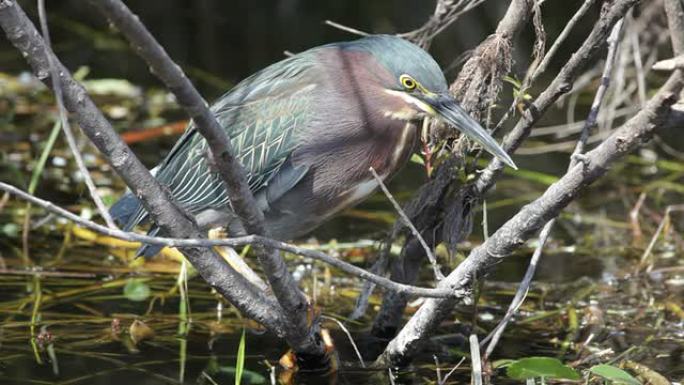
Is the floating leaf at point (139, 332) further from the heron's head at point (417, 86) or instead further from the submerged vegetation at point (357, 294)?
the heron's head at point (417, 86)

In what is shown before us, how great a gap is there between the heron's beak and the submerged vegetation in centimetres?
14

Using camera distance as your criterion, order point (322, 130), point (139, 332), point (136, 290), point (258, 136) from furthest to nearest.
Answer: point (136, 290), point (139, 332), point (258, 136), point (322, 130)

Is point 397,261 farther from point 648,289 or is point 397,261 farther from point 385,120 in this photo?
point 648,289

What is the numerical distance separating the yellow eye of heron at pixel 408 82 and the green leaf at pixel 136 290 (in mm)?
1417

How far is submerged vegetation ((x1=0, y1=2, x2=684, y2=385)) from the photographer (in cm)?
363

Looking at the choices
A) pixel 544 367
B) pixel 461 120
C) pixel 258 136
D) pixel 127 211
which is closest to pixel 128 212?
pixel 127 211

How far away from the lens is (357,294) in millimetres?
4426

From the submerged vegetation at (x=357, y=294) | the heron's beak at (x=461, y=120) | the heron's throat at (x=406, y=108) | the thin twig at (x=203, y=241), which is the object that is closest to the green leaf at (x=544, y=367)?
the submerged vegetation at (x=357, y=294)

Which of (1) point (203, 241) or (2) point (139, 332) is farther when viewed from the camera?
(2) point (139, 332)

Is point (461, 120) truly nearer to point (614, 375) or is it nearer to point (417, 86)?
point (417, 86)

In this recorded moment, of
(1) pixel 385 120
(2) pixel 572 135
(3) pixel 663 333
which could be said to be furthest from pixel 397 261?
(2) pixel 572 135

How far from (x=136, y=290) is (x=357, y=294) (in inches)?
33.1

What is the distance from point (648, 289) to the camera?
14.8ft

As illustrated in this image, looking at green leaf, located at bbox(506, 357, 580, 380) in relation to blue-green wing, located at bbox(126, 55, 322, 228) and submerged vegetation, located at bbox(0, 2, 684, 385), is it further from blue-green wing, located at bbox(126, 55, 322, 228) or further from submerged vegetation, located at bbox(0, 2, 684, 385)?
blue-green wing, located at bbox(126, 55, 322, 228)
